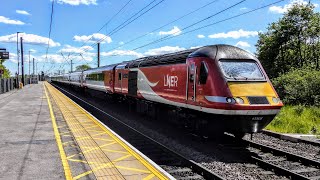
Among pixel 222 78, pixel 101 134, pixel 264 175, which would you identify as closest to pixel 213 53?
pixel 222 78

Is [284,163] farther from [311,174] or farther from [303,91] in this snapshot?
[303,91]

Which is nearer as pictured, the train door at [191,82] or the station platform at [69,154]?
the station platform at [69,154]

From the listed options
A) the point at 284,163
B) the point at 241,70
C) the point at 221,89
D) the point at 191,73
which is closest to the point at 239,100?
the point at 221,89

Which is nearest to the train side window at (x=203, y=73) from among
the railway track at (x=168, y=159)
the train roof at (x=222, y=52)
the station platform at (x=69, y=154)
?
the train roof at (x=222, y=52)

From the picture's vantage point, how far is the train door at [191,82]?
12055 millimetres

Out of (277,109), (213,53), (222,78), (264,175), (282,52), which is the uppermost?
(282,52)

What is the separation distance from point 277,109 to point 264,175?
9.60ft

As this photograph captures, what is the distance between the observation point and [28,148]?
1082cm

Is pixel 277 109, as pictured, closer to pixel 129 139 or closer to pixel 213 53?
pixel 213 53

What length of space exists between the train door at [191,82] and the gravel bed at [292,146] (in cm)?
295

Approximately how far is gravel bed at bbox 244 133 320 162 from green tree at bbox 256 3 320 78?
43.0 metres

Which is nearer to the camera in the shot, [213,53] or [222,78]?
[222,78]

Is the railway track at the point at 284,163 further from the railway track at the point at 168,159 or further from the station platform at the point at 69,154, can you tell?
the station platform at the point at 69,154

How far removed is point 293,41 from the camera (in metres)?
57.6
